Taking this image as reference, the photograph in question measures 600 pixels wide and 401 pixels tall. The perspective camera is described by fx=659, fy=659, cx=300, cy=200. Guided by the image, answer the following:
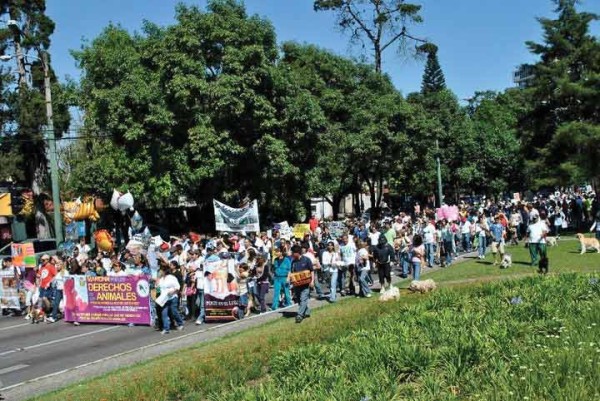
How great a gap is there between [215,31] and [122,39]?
9.04 m

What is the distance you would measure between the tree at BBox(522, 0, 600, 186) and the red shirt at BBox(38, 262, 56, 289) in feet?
77.9

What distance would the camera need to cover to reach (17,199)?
41.6 m

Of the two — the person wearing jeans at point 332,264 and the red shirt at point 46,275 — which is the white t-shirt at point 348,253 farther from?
the red shirt at point 46,275

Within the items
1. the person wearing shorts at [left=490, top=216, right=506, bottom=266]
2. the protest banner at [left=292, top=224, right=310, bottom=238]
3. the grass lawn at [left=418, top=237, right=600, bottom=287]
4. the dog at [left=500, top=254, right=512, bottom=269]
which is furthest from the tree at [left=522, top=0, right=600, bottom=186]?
the protest banner at [left=292, top=224, right=310, bottom=238]

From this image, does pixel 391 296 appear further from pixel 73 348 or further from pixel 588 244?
pixel 588 244

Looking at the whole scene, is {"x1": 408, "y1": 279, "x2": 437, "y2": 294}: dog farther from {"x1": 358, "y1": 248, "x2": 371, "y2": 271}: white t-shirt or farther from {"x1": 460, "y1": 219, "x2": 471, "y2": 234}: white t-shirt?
{"x1": 460, "y1": 219, "x2": 471, "y2": 234}: white t-shirt

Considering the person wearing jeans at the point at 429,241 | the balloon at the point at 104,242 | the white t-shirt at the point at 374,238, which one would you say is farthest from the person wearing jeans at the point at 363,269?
the balloon at the point at 104,242

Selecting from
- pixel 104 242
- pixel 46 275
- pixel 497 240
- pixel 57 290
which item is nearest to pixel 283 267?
pixel 57 290

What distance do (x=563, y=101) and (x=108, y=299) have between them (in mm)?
26414

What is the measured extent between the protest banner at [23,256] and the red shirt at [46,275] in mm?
2065

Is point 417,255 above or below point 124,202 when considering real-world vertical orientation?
below

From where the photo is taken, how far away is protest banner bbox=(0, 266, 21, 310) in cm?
2142

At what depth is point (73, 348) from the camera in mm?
15320

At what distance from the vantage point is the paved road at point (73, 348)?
40.1 ft
